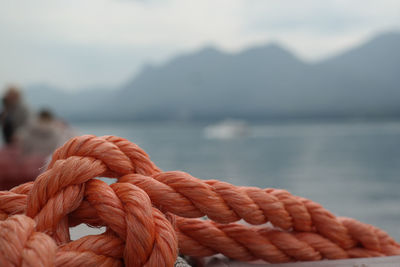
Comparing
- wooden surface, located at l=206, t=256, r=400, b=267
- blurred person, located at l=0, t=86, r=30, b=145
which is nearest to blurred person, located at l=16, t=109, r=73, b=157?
blurred person, located at l=0, t=86, r=30, b=145

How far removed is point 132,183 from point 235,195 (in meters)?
0.24

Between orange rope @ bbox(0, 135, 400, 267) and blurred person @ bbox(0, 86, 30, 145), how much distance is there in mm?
6449

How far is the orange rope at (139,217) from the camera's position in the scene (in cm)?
68

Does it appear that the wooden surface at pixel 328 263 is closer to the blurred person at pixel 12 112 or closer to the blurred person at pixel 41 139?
the blurred person at pixel 41 139

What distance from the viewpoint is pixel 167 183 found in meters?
0.83

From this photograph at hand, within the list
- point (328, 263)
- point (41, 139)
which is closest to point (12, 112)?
point (41, 139)

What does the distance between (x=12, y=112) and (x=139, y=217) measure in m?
6.74

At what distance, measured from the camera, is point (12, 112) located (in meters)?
6.66

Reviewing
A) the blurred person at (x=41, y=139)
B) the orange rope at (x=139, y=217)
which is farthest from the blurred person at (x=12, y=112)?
the orange rope at (x=139, y=217)

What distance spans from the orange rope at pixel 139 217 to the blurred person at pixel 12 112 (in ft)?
21.2

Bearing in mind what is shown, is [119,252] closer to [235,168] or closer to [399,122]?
[235,168]

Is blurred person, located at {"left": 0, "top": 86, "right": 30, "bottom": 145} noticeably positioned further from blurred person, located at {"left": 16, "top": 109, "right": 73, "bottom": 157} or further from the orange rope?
the orange rope

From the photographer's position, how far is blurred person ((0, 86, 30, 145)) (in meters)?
6.60

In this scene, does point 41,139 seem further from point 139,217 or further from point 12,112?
point 139,217
